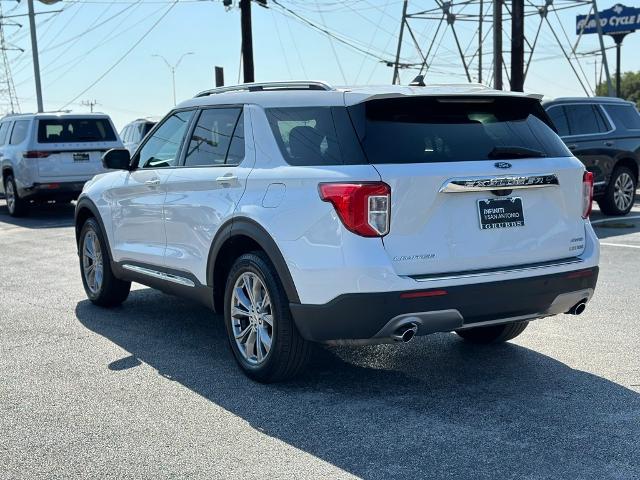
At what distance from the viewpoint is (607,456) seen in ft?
13.5

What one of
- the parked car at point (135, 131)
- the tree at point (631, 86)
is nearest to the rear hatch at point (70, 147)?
the parked car at point (135, 131)

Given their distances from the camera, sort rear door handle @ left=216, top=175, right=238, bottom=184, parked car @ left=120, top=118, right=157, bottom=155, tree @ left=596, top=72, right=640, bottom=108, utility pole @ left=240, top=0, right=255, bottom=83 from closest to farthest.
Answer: rear door handle @ left=216, top=175, right=238, bottom=184
parked car @ left=120, top=118, right=157, bottom=155
utility pole @ left=240, top=0, right=255, bottom=83
tree @ left=596, top=72, right=640, bottom=108

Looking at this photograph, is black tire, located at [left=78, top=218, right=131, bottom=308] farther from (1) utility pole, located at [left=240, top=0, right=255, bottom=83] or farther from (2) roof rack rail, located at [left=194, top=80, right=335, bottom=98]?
(1) utility pole, located at [left=240, top=0, right=255, bottom=83]

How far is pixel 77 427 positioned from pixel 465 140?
2.65 meters

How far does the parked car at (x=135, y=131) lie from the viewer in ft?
76.5

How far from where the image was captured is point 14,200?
17047 mm

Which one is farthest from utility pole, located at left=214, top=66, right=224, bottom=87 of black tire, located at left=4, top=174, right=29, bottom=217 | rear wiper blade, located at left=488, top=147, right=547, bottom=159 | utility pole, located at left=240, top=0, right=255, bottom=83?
rear wiper blade, located at left=488, top=147, right=547, bottom=159

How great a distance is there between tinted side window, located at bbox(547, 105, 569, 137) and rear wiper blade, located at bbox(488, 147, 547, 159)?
9.12 m

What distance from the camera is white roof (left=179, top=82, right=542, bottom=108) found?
495cm

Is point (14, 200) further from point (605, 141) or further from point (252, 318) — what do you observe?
point (252, 318)

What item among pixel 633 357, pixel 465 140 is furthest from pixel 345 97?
pixel 633 357

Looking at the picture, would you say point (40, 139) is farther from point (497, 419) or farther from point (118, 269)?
point (497, 419)

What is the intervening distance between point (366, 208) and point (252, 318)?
1242 millimetres

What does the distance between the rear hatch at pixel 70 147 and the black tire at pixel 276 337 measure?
11819 mm
